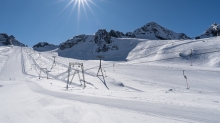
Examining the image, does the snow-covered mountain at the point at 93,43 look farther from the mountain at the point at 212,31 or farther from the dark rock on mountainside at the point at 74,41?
the mountain at the point at 212,31

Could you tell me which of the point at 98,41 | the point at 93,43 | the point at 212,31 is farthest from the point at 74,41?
the point at 212,31

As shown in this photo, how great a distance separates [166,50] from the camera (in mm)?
47562

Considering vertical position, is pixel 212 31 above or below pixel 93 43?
above

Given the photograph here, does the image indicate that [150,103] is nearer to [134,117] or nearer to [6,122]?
[134,117]

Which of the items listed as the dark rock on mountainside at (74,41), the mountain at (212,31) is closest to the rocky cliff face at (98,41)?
the dark rock on mountainside at (74,41)

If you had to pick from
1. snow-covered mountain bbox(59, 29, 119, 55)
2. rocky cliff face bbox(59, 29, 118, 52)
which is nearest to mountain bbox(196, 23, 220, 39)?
rocky cliff face bbox(59, 29, 118, 52)

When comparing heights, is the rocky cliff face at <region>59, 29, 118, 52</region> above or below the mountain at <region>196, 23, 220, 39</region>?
below

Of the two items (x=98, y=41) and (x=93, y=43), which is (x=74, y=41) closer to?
(x=93, y=43)

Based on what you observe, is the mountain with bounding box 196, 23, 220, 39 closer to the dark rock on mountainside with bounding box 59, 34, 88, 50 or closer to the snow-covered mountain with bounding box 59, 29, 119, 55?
the snow-covered mountain with bounding box 59, 29, 119, 55

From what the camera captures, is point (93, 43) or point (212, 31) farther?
point (212, 31)

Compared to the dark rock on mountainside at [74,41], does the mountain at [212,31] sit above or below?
above

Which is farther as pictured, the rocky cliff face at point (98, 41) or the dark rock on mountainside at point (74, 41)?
the dark rock on mountainside at point (74, 41)

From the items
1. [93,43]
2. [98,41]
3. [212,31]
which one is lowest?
[93,43]

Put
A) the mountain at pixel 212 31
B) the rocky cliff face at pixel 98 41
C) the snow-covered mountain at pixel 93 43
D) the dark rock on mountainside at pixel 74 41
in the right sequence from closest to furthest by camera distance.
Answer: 1. the rocky cliff face at pixel 98 41
2. the snow-covered mountain at pixel 93 43
3. the dark rock on mountainside at pixel 74 41
4. the mountain at pixel 212 31
